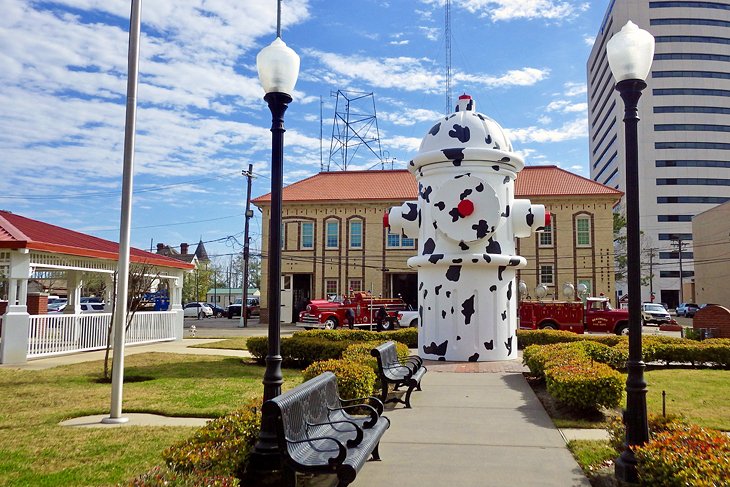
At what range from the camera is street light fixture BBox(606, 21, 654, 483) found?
5141mm

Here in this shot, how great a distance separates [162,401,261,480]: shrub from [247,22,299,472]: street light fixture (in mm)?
377

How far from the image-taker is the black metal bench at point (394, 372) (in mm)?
8625

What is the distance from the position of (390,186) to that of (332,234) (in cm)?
517

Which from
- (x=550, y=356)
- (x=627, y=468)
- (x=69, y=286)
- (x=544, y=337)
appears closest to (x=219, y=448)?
(x=627, y=468)

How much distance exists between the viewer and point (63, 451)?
631 cm

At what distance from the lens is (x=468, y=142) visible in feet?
43.8

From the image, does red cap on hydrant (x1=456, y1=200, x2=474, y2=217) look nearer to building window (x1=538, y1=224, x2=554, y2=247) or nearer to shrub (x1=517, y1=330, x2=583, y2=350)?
shrub (x1=517, y1=330, x2=583, y2=350)

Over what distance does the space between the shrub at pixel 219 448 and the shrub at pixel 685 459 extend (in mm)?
3099

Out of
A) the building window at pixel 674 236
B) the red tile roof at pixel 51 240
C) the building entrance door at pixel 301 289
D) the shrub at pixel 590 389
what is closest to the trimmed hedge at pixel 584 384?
the shrub at pixel 590 389

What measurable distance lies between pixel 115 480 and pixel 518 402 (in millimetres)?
5843

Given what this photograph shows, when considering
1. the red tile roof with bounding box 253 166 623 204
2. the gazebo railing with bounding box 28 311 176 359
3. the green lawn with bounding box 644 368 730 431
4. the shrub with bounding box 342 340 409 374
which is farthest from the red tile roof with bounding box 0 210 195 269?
the red tile roof with bounding box 253 166 623 204

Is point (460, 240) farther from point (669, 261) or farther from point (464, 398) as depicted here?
point (669, 261)

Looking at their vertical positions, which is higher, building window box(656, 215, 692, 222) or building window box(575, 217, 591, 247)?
building window box(656, 215, 692, 222)

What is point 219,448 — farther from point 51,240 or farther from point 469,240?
point 51,240
